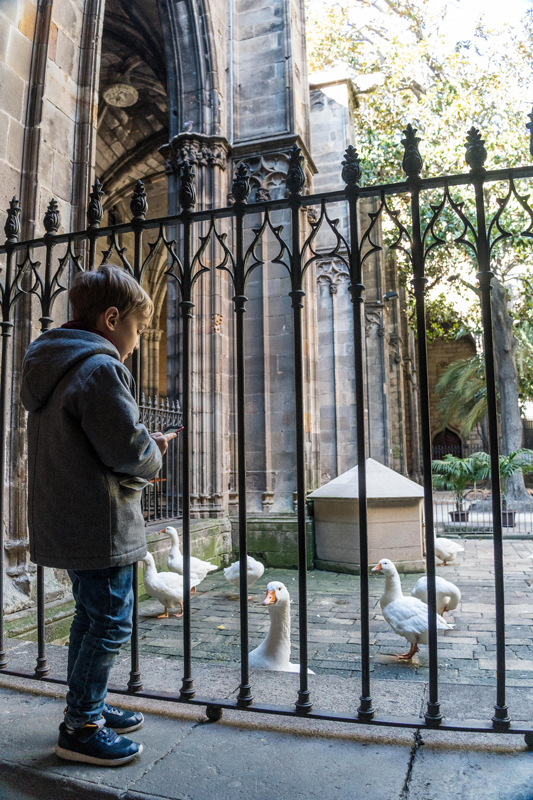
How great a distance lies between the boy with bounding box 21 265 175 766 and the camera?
180 centimetres

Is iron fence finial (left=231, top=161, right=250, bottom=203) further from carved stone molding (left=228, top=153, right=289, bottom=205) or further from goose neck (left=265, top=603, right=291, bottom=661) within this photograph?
carved stone molding (left=228, top=153, right=289, bottom=205)

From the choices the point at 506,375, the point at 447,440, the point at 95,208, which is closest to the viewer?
the point at 95,208

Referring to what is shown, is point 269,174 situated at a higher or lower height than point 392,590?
higher

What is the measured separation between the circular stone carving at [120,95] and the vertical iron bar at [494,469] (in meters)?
14.5

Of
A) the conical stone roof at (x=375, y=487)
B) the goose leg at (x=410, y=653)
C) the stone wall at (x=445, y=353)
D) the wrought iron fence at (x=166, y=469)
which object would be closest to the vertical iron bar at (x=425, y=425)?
the goose leg at (x=410, y=653)

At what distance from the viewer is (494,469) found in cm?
195

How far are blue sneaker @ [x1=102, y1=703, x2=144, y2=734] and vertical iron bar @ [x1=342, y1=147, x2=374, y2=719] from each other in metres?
0.79

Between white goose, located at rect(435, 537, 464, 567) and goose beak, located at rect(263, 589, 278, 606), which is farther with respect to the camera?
white goose, located at rect(435, 537, 464, 567)

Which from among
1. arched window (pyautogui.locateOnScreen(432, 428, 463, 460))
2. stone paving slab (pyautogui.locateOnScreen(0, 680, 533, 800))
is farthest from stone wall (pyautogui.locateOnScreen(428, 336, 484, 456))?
stone paving slab (pyautogui.locateOnScreen(0, 680, 533, 800))

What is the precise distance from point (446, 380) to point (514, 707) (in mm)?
24636

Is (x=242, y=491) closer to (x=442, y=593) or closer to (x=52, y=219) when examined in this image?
(x=52, y=219)

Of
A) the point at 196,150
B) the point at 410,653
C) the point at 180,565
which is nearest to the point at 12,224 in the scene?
the point at 410,653

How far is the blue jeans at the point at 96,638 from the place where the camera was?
1.85m

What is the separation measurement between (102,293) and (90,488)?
2.17ft
